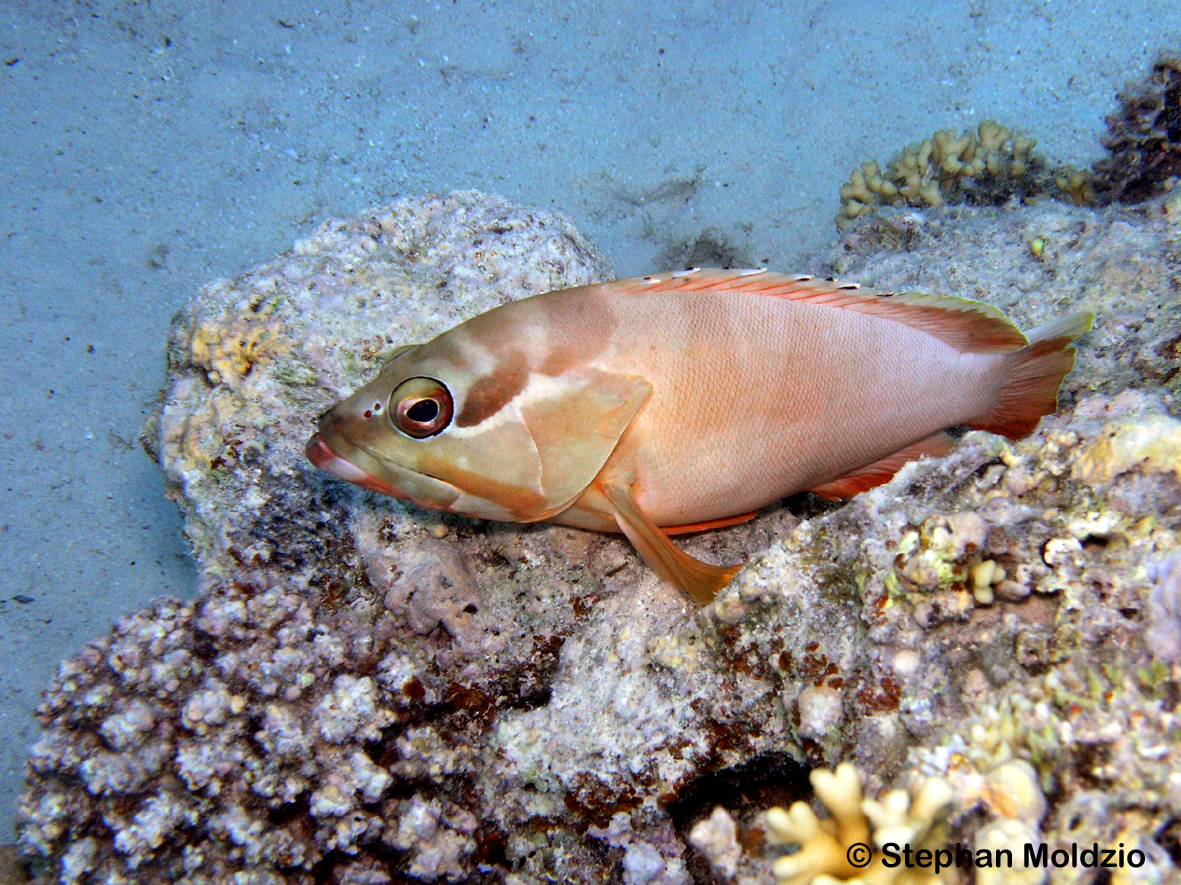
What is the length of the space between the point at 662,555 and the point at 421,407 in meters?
1.02

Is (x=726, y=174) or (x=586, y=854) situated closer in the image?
(x=586, y=854)

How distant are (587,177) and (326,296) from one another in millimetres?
3908

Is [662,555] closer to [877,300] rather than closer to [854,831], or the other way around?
[854,831]

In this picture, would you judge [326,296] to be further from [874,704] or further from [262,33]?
[262,33]

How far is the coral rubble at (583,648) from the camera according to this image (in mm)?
1474

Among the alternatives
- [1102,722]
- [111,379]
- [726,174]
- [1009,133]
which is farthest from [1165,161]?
[111,379]

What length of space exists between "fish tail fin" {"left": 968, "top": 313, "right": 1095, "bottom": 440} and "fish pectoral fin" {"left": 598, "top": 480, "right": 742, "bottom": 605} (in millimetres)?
1290

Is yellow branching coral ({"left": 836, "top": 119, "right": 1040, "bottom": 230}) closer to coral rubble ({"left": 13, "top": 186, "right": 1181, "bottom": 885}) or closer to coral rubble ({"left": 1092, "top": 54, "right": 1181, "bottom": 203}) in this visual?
coral rubble ({"left": 1092, "top": 54, "right": 1181, "bottom": 203})

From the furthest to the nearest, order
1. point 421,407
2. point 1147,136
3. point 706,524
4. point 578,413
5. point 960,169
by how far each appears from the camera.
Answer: point 960,169, point 1147,136, point 706,524, point 578,413, point 421,407

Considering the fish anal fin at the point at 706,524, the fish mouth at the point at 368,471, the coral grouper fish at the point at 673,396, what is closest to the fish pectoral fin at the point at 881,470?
the coral grouper fish at the point at 673,396

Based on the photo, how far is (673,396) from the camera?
7.92 feet

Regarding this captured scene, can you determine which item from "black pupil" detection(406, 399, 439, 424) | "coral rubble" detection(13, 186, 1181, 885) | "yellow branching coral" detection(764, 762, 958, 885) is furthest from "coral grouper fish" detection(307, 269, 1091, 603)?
"yellow branching coral" detection(764, 762, 958, 885)

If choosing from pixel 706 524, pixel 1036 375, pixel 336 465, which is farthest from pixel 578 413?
pixel 1036 375

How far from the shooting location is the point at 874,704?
1705 mm
